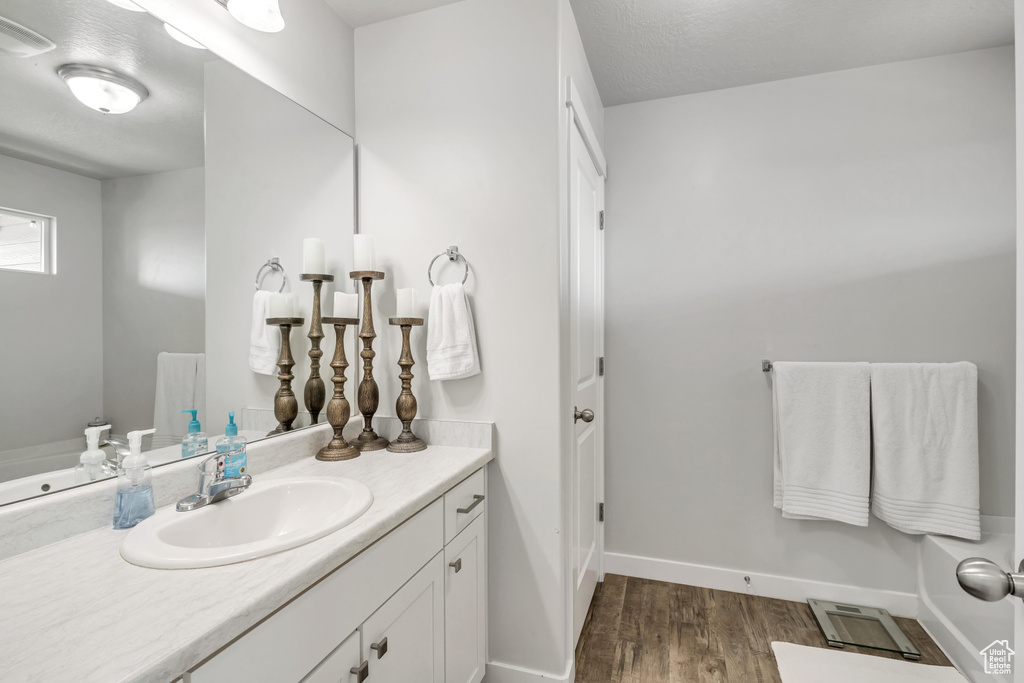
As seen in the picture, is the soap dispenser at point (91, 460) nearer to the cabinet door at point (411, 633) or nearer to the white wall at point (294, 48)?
the cabinet door at point (411, 633)

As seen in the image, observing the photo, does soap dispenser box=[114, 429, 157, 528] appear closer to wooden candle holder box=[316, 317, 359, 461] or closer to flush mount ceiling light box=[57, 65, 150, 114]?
wooden candle holder box=[316, 317, 359, 461]

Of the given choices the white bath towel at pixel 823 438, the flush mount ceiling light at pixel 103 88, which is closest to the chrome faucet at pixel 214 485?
the flush mount ceiling light at pixel 103 88

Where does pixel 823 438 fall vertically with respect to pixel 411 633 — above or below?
above

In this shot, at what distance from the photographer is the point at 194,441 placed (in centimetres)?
121

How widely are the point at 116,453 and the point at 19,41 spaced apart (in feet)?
2.76

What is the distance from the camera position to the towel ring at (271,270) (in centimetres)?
141

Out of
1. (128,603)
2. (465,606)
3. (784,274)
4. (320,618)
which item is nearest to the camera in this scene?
(128,603)

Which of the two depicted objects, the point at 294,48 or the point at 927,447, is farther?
the point at 927,447

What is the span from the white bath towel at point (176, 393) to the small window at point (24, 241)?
30 centimetres

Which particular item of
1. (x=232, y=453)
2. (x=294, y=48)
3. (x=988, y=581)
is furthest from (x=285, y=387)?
(x=988, y=581)

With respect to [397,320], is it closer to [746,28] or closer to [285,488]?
[285,488]

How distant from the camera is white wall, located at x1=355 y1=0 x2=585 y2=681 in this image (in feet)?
5.08

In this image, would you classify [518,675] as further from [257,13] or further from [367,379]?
[257,13]

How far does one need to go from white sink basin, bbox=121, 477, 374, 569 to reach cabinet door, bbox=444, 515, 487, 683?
0.36 meters
